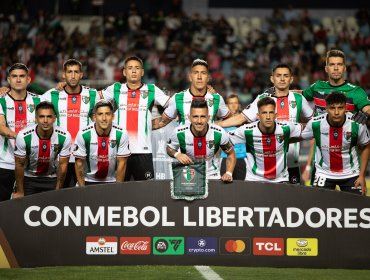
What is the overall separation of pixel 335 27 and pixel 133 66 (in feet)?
53.5

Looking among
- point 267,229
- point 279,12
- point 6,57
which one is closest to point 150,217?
point 267,229

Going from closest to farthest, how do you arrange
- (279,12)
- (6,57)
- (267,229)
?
(267,229)
(6,57)
(279,12)

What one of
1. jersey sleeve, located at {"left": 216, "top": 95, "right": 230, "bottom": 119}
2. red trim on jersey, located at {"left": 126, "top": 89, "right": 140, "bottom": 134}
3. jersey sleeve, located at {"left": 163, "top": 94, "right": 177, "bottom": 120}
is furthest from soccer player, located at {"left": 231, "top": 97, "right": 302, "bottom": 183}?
red trim on jersey, located at {"left": 126, "top": 89, "right": 140, "bottom": 134}

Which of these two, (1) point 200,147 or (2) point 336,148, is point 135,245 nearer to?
(1) point 200,147

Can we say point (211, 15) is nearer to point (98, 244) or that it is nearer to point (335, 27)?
point (335, 27)

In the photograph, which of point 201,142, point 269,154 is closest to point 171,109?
point 201,142

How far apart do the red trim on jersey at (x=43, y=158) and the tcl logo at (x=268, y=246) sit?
2.35 meters

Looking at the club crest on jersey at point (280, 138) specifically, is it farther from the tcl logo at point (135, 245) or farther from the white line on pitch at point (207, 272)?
the tcl logo at point (135, 245)

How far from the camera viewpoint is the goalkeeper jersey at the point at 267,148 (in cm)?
910

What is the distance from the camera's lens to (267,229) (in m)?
8.30

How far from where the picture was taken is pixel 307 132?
912 cm

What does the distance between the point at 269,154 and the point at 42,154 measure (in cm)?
229

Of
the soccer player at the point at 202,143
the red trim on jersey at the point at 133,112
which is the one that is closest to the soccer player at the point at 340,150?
the soccer player at the point at 202,143

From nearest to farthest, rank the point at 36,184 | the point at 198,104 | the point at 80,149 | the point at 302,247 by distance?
the point at 302,247 → the point at 198,104 → the point at 80,149 → the point at 36,184
